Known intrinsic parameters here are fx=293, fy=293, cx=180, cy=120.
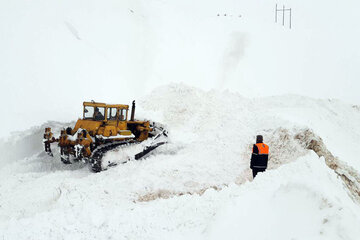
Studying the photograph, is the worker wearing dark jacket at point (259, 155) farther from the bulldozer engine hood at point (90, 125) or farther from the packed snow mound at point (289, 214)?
the bulldozer engine hood at point (90, 125)

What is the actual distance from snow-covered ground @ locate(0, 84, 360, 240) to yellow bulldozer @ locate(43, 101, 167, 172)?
0.46m

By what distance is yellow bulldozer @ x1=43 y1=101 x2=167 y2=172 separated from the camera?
30.2 feet

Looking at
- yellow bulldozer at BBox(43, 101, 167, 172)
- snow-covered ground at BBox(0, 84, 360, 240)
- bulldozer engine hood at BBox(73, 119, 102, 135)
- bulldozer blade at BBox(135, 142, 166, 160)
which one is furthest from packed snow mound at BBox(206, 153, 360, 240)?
bulldozer engine hood at BBox(73, 119, 102, 135)

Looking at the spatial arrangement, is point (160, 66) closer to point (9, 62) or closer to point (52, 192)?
point (9, 62)

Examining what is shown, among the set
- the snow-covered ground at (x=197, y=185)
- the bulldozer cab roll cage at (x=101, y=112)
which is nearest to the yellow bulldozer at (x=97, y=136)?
the bulldozer cab roll cage at (x=101, y=112)

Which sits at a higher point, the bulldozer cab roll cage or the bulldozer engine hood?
the bulldozer cab roll cage

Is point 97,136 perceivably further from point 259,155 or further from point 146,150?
point 259,155

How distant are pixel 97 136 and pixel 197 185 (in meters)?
3.77

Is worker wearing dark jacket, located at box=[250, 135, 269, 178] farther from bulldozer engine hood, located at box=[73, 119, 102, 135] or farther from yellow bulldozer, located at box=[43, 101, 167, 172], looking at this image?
bulldozer engine hood, located at box=[73, 119, 102, 135]

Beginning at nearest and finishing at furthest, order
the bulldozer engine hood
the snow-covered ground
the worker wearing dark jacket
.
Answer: the snow-covered ground → the worker wearing dark jacket → the bulldozer engine hood

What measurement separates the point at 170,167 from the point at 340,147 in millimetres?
7667

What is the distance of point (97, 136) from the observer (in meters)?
9.86

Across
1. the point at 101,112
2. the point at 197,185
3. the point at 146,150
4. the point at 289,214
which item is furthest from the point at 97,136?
the point at 289,214

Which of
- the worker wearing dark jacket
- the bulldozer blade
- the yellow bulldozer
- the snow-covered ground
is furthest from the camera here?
the bulldozer blade
